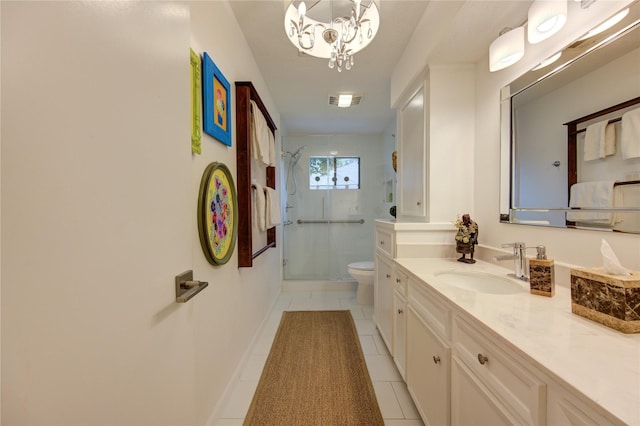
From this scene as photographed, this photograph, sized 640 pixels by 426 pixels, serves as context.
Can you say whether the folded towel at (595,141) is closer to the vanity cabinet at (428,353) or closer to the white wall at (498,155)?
the white wall at (498,155)

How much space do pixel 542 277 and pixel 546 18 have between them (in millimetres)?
1129

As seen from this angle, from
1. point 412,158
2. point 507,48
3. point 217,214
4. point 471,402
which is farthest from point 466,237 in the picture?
point 217,214

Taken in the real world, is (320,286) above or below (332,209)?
below

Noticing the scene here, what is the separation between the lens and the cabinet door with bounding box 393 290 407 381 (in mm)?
1640

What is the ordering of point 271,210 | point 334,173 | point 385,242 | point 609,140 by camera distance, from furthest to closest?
point 334,173, point 271,210, point 385,242, point 609,140

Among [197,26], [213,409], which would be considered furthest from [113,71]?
[213,409]

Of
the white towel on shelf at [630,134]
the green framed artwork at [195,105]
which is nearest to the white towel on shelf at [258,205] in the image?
the green framed artwork at [195,105]

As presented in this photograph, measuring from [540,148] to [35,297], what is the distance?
1873 mm

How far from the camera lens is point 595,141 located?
40.8 inches

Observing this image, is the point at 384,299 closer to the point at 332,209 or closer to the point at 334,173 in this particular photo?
the point at 332,209

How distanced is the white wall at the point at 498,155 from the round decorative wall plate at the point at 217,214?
1.57 meters

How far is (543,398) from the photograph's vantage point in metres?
0.63

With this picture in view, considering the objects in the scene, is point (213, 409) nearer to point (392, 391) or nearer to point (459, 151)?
point (392, 391)

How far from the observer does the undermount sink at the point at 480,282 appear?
1.29 metres
